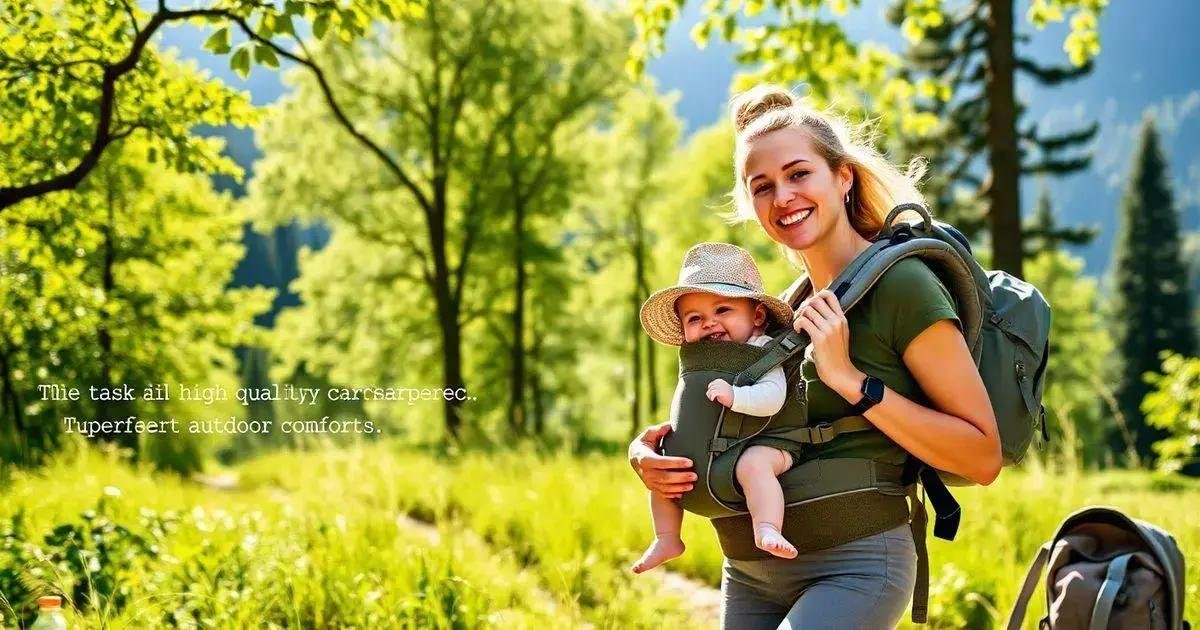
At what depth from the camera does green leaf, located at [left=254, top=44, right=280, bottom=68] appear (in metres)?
3.79

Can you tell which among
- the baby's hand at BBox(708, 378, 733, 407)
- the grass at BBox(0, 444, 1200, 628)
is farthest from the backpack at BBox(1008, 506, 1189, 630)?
the grass at BBox(0, 444, 1200, 628)

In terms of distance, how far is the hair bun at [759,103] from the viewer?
2635mm

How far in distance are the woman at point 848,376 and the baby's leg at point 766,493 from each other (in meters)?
0.13

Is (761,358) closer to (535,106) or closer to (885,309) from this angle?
(885,309)

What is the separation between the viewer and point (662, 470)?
2373mm

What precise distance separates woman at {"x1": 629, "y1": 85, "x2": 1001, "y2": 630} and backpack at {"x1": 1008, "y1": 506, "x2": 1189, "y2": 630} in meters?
0.34

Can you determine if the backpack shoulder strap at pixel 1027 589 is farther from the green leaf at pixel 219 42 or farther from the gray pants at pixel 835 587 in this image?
the green leaf at pixel 219 42

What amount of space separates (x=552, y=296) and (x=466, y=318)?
2453 millimetres

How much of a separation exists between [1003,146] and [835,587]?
789 cm

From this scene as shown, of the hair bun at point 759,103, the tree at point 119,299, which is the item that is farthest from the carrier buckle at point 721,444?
the tree at point 119,299

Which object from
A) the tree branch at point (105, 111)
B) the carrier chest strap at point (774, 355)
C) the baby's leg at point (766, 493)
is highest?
the tree branch at point (105, 111)

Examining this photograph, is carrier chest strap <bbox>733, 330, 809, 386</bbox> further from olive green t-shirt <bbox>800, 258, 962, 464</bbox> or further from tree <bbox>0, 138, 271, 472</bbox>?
tree <bbox>0, 138, 271, 472</bbox>

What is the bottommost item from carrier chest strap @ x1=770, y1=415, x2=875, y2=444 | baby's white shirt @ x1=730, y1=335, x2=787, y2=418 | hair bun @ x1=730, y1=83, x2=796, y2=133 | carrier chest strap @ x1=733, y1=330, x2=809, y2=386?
carrier chest strap @ x1=770, y1=415, x2=875, y2=444

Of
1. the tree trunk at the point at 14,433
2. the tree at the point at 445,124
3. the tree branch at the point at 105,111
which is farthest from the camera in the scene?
the tree at the point at 445,124
